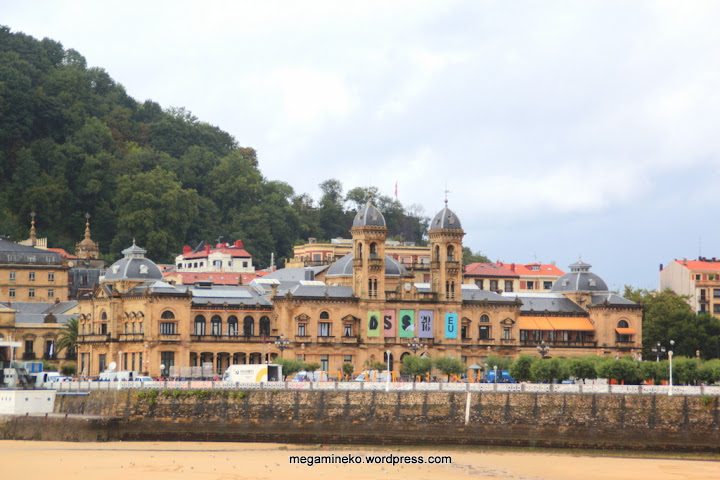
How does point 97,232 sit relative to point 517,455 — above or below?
above

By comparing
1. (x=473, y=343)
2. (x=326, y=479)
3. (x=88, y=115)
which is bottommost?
(x=326, y=479)

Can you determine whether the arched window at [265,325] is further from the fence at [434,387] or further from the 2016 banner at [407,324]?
the fence at [434,387]

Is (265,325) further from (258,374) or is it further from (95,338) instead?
(258,374)

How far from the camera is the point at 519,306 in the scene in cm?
13788

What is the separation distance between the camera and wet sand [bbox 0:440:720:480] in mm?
75312

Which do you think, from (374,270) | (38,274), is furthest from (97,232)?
(374,270)

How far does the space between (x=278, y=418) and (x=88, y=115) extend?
4303 inches

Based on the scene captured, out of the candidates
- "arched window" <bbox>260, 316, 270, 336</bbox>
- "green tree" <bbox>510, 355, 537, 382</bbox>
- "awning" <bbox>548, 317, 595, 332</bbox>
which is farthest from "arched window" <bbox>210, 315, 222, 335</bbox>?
"awning" <bbox>548, 317, 595, 332</bbox>

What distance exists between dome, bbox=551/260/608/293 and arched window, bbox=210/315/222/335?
36420 mm

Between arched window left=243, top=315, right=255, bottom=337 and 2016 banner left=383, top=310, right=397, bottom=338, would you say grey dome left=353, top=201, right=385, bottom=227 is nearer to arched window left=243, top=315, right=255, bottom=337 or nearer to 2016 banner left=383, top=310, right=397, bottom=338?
2016 banner left=383, top=310, right=397, bottom=338

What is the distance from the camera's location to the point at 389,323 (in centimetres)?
13375

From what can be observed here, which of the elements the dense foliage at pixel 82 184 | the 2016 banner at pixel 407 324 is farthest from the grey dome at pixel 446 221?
Result: the dense foliage at pixel 82 184

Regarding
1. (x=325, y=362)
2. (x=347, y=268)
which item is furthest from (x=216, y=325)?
(x=347, y=268)

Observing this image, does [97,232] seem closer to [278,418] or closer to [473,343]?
[473,343]
